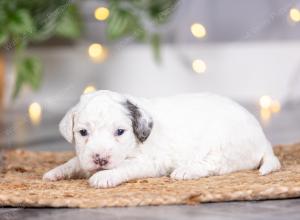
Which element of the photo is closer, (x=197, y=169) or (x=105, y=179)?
(x=105, y=179)

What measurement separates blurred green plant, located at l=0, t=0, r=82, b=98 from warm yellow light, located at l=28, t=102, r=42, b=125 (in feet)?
1.36

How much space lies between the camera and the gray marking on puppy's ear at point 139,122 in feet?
5.88

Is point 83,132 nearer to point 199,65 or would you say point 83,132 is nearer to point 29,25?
point 29,25

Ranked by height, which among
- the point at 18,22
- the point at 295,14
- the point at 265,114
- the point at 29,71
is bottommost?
the point at 265,114

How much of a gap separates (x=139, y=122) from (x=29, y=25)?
130cm

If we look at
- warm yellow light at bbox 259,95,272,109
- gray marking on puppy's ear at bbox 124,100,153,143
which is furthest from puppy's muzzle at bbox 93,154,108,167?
warm yellow light at bbox 259,95,272,109

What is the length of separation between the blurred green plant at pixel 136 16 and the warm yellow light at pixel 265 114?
2.19 ft

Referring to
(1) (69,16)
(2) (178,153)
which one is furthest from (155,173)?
(1) (69,16)

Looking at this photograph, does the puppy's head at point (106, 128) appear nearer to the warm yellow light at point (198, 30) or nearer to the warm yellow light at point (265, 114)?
the warm yellow light at point (265, 114)

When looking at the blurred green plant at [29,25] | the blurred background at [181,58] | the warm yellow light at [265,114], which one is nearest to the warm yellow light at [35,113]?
the blurred background at [181,58]

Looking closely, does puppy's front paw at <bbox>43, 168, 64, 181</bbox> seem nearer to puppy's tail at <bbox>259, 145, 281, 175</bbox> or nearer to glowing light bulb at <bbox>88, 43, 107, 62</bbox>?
puppy's tail at <bbox>259, 145, 281, 175</bbox>

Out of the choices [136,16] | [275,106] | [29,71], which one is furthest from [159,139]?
[275,106]

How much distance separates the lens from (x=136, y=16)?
12.8ft

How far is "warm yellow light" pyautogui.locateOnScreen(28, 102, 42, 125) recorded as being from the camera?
159 inches
